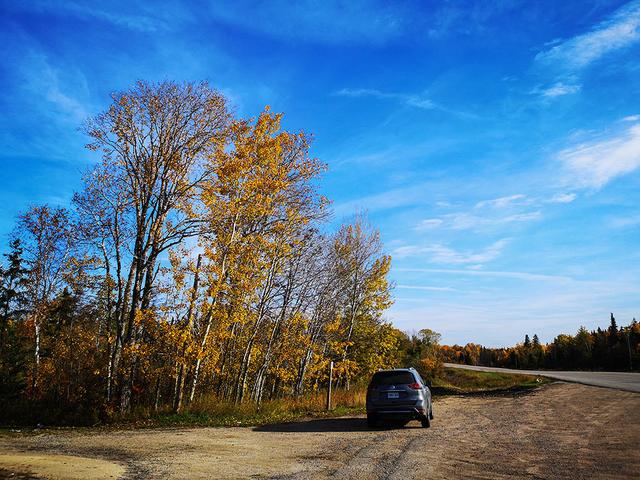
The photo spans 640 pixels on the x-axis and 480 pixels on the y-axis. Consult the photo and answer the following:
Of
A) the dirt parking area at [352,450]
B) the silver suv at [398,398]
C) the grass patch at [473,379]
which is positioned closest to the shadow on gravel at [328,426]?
the dirt parking area at [352,450]

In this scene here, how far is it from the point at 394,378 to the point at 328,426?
9.01 feet

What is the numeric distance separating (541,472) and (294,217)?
1376cm

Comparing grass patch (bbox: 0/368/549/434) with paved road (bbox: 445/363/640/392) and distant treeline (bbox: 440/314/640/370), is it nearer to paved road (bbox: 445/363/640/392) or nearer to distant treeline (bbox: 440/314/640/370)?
paved road (bbox: 445/363/640/392)

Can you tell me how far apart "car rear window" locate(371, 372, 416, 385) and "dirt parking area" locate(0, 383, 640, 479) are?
1.37m

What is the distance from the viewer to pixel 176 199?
17031 millimetres

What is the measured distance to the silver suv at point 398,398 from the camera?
1263 cm

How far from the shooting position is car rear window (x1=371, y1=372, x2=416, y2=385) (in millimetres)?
12969

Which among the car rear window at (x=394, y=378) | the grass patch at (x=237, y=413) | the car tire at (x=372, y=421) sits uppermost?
Answer: the car rear window at (x=394, y=378)

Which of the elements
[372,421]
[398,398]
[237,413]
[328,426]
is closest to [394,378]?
[398,398]

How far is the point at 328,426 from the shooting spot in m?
13.8

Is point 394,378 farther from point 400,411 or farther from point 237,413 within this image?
point 237,413

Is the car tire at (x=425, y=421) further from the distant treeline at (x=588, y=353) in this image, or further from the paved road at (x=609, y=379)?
the distant treeline at (x=588, y=353)

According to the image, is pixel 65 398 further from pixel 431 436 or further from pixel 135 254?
pixel 431 436

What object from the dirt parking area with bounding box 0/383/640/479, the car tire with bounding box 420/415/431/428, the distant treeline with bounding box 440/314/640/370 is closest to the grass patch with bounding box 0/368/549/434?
the dirt parking area with bounding box 0/383/640/479
